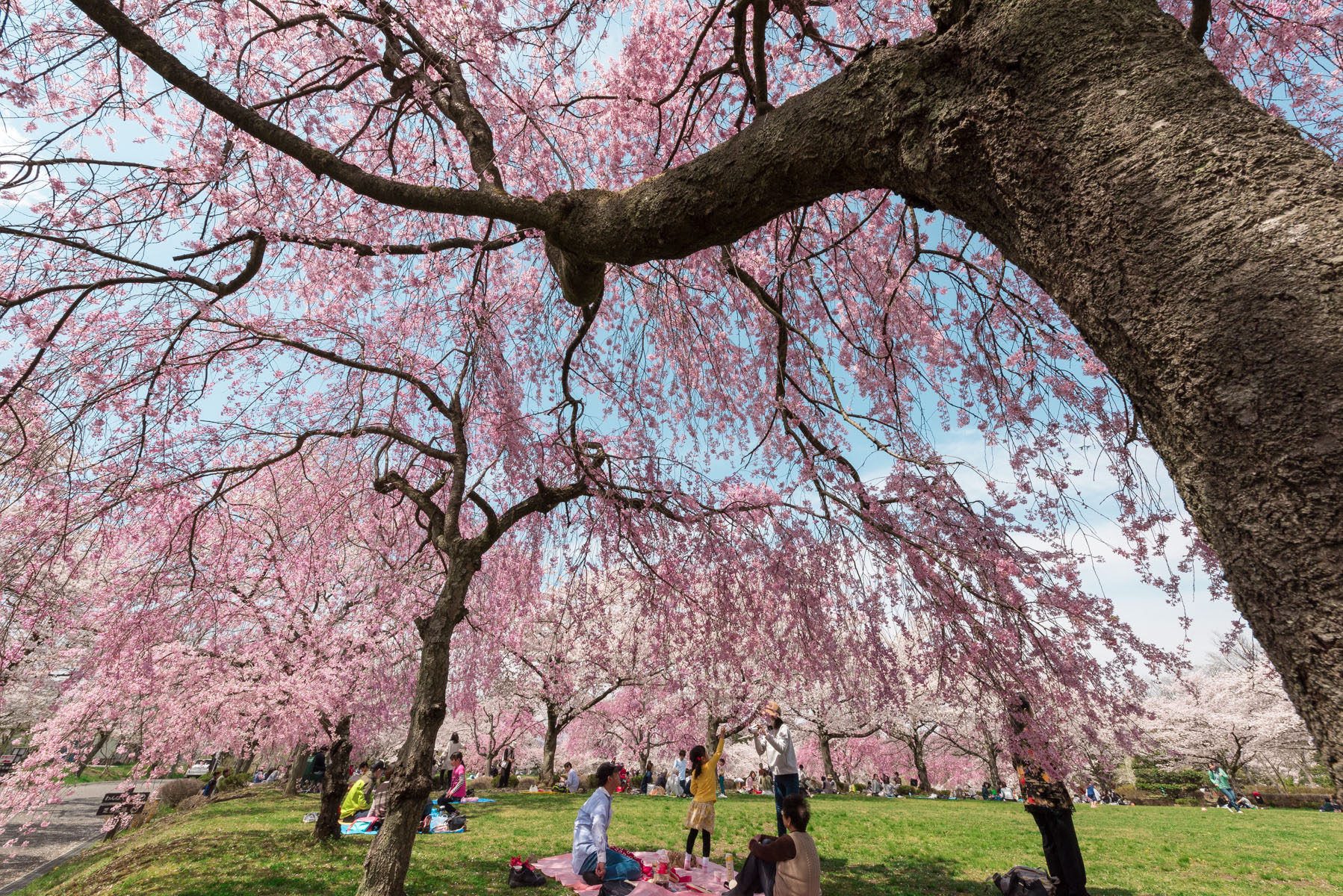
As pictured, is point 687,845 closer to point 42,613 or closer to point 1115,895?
point 1115,895

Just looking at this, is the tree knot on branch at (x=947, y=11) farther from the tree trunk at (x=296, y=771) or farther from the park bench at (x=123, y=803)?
the tree trunk at (x=296, y=771)

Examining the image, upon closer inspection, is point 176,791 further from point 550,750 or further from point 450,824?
point 450,824

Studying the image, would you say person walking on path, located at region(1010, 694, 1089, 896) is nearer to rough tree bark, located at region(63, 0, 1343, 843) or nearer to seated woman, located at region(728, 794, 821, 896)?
seated woman, located at region(728, 794, 821, 896)

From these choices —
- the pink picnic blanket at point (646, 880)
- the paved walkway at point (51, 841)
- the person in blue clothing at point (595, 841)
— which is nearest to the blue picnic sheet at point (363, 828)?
the pink picnic blanket at point (646, 880)

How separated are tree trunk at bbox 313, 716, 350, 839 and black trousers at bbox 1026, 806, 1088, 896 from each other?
336 inches

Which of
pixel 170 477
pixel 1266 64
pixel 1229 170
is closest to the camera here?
pixel 1229 170

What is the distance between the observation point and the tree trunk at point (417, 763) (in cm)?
466

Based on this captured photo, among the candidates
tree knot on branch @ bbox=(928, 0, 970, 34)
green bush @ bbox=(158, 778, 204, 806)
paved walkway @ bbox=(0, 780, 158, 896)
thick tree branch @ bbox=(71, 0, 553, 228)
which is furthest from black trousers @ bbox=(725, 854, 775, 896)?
green bush @ bbox=(158, 778, 204, 806)

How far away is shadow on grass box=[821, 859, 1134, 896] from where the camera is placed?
229 inches

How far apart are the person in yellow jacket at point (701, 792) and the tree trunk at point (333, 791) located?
5051 millimetres

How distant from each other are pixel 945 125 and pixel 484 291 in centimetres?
552

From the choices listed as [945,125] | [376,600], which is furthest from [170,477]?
[945,125]

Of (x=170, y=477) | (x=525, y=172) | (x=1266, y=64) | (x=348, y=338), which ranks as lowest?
Answer: (x=170, y=477)

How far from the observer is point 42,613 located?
5746 mm
